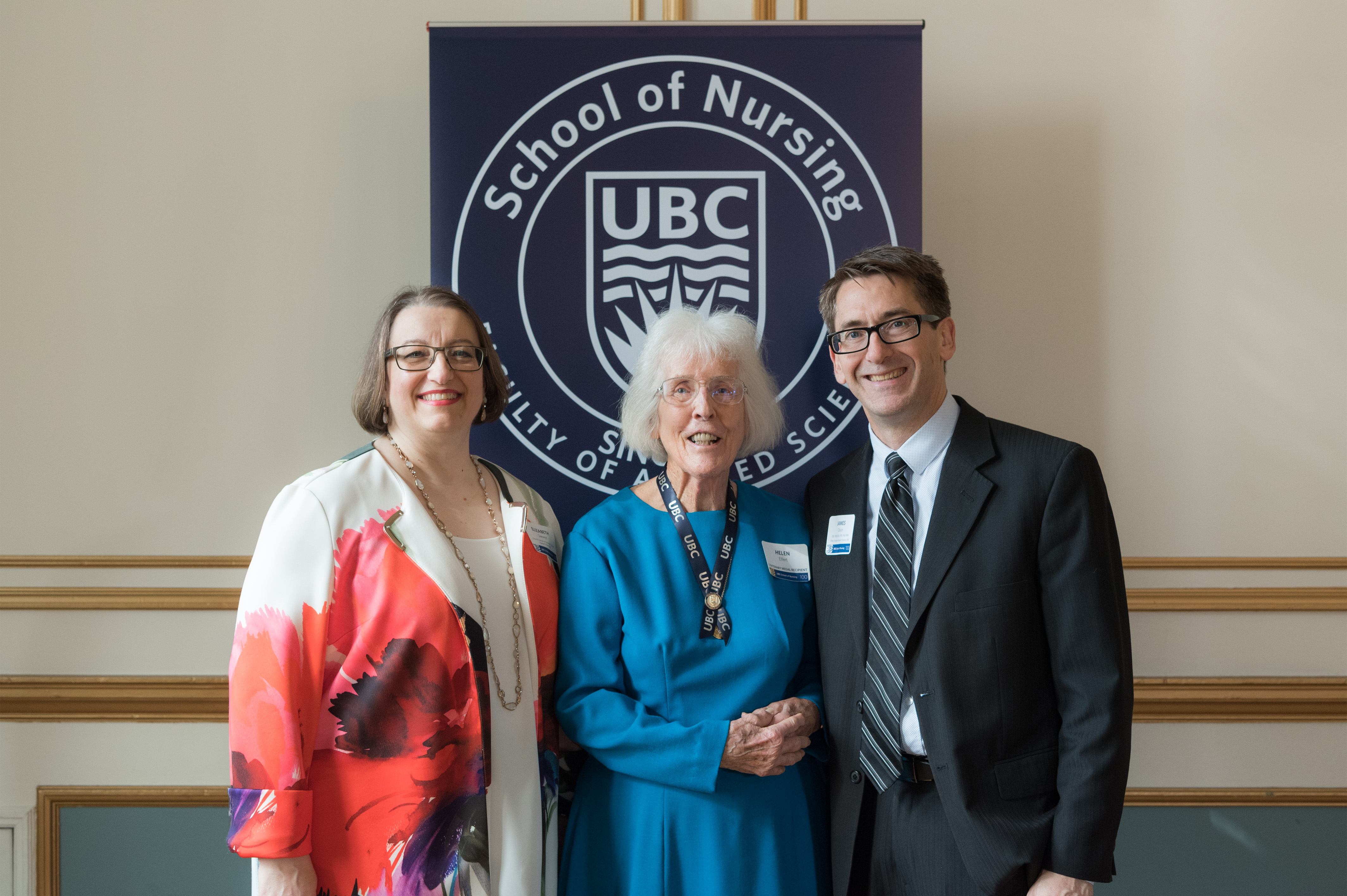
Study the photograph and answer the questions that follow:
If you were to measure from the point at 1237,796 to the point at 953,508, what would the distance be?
1758 millimetres

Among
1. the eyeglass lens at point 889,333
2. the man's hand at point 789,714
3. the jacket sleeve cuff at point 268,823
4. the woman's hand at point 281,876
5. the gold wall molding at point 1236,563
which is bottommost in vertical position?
the woman's hand at point 281,876

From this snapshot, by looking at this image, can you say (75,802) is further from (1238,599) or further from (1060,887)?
(1238,599)

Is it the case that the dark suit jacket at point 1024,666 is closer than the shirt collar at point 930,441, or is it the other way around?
the dark suit jacket at point 1024,666

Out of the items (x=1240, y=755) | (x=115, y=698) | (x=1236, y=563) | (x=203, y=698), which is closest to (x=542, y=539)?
(x=203, y=698)

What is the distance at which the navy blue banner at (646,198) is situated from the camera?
2338 millimetres

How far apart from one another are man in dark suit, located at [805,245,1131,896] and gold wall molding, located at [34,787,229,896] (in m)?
2.00

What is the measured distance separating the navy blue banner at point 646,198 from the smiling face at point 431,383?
0.48 meters

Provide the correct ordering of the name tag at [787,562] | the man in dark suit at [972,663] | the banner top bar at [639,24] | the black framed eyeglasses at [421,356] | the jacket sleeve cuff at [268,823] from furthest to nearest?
the banner top bar at [639,24]
the name tag at [787,562]
the black framed eyeglasses at [421,356]
the man in dark suit at [972,663]
the jacket sleeve cuff at [268,823]

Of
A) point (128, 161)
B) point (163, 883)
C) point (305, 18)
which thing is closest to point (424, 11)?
point (305, 18)

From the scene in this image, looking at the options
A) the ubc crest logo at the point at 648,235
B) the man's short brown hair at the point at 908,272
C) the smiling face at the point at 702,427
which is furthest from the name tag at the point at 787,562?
the man's short brown hair at the point at 908,272

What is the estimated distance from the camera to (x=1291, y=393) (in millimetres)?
2611

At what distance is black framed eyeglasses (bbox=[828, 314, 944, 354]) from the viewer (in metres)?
1.85

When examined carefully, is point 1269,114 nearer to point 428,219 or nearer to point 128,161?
point 428,219

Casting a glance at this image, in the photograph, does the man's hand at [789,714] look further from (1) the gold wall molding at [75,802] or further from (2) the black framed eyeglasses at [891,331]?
(1) the gold wall molding at [75,802]
